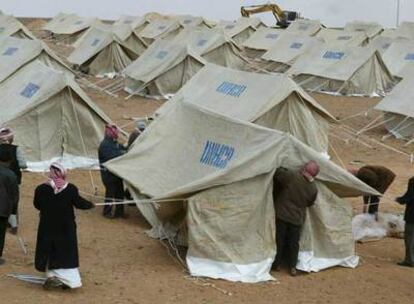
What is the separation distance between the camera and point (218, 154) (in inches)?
395

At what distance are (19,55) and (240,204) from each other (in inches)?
515

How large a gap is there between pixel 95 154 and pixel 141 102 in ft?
30.2

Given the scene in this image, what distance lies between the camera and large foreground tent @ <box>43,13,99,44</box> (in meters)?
46.8

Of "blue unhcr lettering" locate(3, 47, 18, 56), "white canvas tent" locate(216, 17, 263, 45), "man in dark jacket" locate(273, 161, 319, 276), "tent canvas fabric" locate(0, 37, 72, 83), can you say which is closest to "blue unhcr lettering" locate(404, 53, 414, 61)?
"tent canvas fabric" locate(0, 37, 72, 83)

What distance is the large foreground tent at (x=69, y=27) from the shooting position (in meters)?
46.8

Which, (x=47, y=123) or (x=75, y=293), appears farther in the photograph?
(x=47, y=123)

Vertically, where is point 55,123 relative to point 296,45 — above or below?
above

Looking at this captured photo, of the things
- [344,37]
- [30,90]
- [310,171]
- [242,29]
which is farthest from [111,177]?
[242,29]

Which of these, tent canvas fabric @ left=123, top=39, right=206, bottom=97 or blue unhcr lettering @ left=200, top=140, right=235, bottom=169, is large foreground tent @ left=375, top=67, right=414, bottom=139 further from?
blue unhcr lettering @ left=200, top=140, right=235, bottom=169

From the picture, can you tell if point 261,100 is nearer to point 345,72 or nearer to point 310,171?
point 310,171

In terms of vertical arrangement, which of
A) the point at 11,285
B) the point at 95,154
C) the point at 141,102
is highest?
the point at 11,285

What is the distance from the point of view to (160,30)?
150 ft

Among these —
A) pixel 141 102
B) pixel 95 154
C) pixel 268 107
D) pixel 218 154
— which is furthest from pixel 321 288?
pixel 141 102

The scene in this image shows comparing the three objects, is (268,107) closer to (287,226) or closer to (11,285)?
(287,226)
